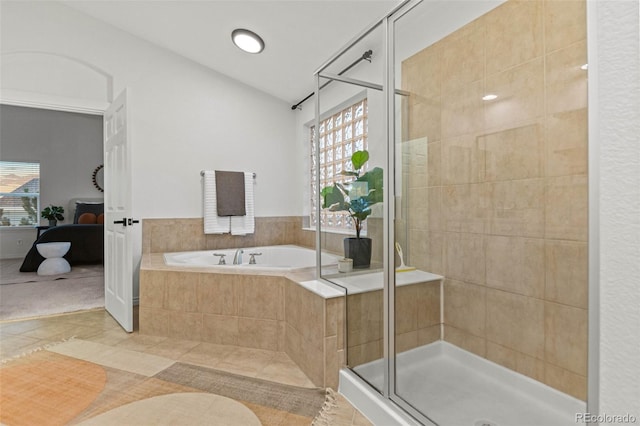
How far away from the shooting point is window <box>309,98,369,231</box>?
1.90 meters

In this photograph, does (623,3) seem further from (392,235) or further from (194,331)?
(194,331)

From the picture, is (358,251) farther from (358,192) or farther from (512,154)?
(512,154)

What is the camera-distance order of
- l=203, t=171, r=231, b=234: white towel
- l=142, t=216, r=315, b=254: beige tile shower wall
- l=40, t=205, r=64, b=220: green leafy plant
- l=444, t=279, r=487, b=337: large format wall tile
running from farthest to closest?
l=40, t=205, r=64, b=220: green leafy plant, l=203, t=171, r=231, b=234: white towel, l=142, t=216, r=315, b=254: beige tile shower wall, l=444, t=279, r=487, b=337: large format wall tile

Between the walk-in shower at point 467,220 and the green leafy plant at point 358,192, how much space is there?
2.5 inches

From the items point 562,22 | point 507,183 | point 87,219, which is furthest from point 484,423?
point 87,219

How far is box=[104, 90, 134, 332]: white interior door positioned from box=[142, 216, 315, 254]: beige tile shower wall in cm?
35

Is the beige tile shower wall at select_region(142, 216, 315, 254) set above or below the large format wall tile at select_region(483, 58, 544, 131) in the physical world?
below

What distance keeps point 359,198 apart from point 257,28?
70.6 inches

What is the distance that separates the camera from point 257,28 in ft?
8.95

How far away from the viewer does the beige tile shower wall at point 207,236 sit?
3.36 metres

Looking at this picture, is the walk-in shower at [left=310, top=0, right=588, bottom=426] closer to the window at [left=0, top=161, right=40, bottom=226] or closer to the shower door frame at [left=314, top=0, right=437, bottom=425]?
the shower door frame at [left=314, top=0, right=437, bottom=425]

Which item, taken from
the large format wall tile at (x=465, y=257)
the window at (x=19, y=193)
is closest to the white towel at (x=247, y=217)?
the large format wall tile at (x=465, y=257)

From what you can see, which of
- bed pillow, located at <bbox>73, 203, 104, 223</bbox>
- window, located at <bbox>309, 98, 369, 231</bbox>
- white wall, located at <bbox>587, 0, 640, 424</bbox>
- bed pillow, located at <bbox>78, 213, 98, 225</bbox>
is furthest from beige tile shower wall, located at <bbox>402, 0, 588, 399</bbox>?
bed pillow, located at <bbox>73, 203, 104, 223</bbox>

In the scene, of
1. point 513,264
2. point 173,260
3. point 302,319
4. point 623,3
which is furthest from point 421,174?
point 173,260
